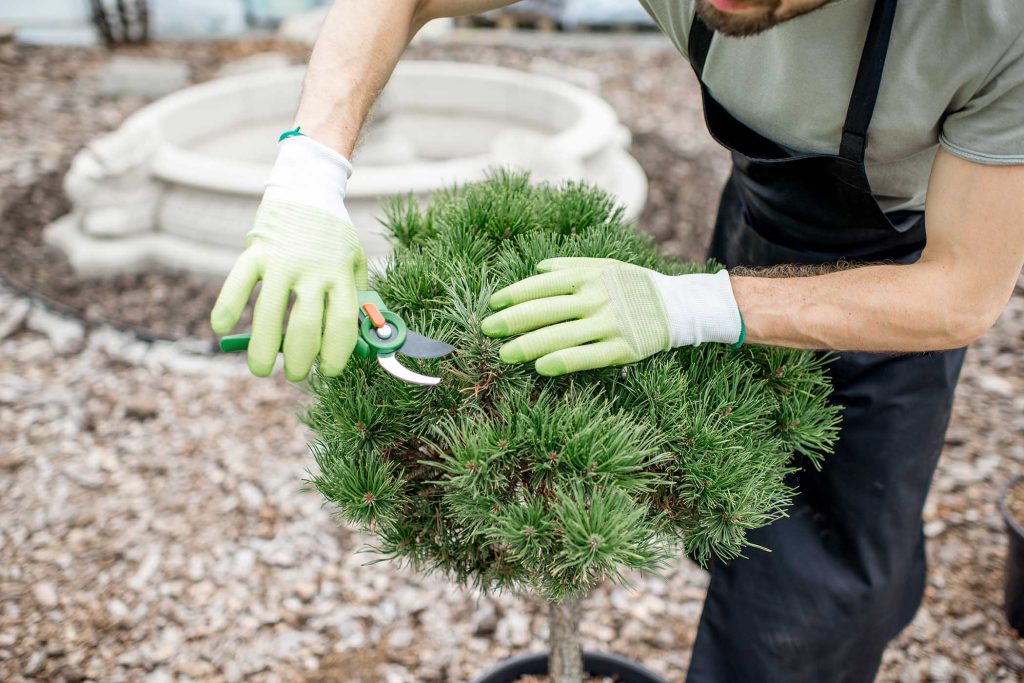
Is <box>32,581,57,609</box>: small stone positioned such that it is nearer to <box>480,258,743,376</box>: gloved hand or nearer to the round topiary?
the round topiary

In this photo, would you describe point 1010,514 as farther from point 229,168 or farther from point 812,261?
point 229,168

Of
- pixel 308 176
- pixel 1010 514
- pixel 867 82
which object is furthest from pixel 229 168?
pixel 1010 514

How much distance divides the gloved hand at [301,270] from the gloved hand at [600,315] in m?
0.25

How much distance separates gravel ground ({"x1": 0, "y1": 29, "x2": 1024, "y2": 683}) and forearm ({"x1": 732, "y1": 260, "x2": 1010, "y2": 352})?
124 cm

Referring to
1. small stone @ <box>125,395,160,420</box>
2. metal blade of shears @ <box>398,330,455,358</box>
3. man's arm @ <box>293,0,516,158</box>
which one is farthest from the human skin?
small stone @ <box>125,395,160,420</box>

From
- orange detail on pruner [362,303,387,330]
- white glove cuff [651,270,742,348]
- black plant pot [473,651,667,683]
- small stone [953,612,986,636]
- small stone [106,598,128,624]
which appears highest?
orange detail on pruner [362,303,387,330]

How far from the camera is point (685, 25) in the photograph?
5.17 feet

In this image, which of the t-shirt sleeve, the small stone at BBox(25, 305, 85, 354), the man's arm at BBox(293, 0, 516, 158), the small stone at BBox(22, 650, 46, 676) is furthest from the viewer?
the small stone at BBox(25, 305, 85, 354)

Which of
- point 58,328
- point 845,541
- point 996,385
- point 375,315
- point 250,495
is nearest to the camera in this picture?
point 375,315

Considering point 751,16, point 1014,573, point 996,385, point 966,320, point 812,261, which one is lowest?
point 996,385

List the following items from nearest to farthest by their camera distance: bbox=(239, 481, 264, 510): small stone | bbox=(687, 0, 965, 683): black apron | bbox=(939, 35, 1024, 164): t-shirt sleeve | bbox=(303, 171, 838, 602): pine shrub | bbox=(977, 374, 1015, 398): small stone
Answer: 1. bbox=(303, 171, 838, 602): pine shrub
2. bbox=(939, 35, 1024, 164): t-shirt sleeve
3. bbox=(687, 0, 965, 683): black apron
4. bbox=(239, 481, 264, 510): small stone
5. bbox=(977, 374, 1015, 398): small stone

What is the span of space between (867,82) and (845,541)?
95cm

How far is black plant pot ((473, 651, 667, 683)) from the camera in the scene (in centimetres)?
177

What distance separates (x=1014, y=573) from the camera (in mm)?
2203
